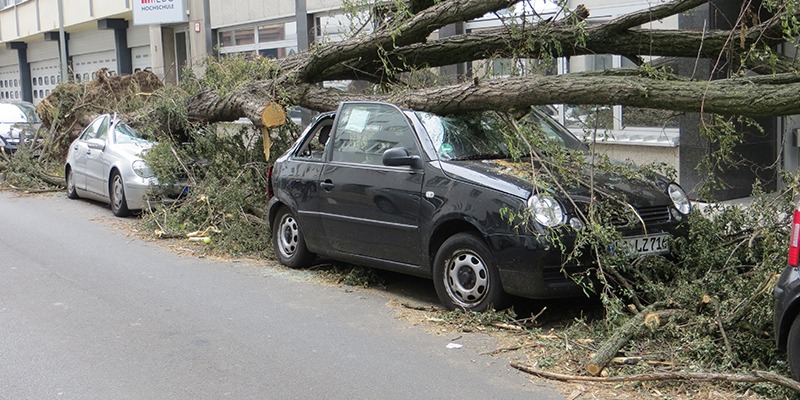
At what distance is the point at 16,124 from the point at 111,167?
6.67m

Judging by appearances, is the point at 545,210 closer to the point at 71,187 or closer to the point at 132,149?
the point at 132,149

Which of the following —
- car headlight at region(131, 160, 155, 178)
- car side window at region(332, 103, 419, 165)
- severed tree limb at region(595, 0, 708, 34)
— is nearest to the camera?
car side window at region(332, 103, 419, 165)

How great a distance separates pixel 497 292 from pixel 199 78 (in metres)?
7.61

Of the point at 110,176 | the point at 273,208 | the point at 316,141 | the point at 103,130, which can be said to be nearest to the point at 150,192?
the point at 110,176

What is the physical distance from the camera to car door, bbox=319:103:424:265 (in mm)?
7676

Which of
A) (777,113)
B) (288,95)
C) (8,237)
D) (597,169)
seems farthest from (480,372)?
(8,237)

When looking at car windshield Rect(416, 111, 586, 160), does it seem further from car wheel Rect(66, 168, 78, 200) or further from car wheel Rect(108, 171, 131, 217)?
car wheel Rect(66, 168, 78, 200)

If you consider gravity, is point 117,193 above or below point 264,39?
below

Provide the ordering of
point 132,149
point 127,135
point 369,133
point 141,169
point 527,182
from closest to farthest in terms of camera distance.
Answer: point 527,182
point 369,133
point 141,169
point 132,149
point 127,135

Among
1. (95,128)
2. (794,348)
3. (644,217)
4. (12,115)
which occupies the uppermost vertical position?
(12,115)

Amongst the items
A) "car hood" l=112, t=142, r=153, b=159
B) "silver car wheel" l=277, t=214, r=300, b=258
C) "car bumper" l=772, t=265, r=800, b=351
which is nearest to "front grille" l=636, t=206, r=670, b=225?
"car bumper" l=772, t=265, r=800, b=351

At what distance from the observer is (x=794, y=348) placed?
5.05 metres

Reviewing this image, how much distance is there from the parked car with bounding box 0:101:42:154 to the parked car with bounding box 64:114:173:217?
3.57 meters

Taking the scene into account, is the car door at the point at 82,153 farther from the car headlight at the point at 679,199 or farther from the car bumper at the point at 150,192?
the car headlight at the point at 679,199
